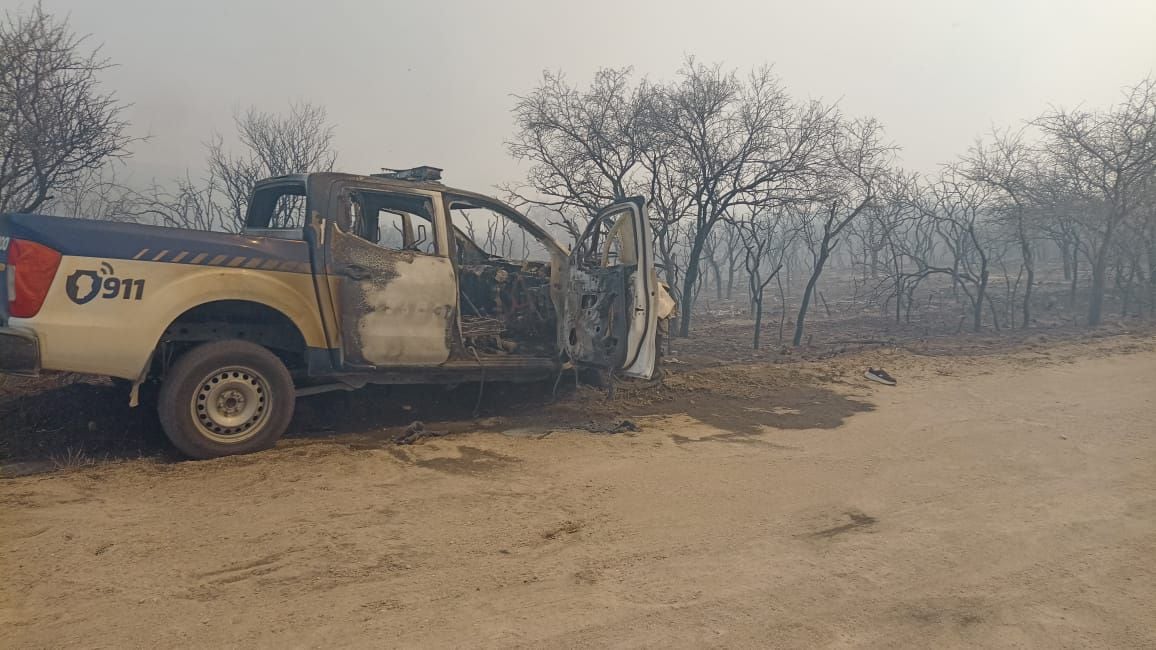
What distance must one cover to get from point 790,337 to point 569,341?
9.91 meters

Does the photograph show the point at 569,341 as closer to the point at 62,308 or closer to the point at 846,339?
the point at 62,308

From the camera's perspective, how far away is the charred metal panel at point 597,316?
6.05m

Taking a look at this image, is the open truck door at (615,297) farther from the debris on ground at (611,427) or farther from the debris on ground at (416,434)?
the debris on ground at (416,434)

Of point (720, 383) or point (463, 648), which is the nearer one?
point (463, 648)

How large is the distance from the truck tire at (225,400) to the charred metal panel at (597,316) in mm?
2632

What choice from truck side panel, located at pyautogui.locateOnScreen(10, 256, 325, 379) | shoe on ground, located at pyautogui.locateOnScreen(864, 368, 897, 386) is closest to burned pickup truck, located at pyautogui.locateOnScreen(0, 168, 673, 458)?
truck side panel, located at pyautogui.locateOnScreen(10, 256, 325, 379)

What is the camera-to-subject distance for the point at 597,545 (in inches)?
133

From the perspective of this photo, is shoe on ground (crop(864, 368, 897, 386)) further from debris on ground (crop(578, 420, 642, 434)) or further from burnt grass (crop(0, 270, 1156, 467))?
debris on ground (crop(578, 420, 642, 434))

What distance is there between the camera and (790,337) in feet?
49.4

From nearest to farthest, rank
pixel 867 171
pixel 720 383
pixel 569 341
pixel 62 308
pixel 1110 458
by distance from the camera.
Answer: pixel 62 308
pixel 1110 458
pixel 569 341
pixel 720 383
pixel 867 171

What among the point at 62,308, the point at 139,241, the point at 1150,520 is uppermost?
the point at 139,241

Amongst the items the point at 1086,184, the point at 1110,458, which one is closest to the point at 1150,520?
the point at 1110,458

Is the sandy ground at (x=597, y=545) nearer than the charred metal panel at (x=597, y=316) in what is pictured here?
Yes

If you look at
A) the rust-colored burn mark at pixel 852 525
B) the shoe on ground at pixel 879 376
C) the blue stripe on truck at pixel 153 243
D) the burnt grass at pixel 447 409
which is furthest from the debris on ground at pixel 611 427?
the shoe on ground at pixel 879 376
